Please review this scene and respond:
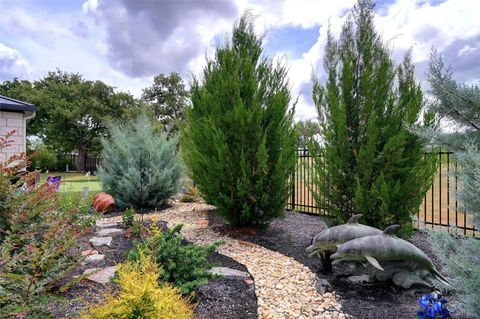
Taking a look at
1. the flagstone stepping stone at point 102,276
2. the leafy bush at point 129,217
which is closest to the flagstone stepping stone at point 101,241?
the leafy bush at point 129,217

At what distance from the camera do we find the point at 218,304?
8.35 ft

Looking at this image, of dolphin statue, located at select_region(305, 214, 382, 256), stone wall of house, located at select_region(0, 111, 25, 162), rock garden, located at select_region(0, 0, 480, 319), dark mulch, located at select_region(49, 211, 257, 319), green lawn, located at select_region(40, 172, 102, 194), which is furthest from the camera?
stone wall of house, located at select_region(0, 111, 25, 162)

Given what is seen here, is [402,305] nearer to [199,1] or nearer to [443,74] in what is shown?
[443,74]

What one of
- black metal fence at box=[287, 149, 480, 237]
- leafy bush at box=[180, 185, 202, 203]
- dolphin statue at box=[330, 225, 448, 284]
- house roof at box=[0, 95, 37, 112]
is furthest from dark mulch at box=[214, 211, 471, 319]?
house roof at box=[0, 95, 37, 112]

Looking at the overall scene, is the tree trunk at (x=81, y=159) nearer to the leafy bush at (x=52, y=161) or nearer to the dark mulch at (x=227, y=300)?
the leafy bush at (x=52, y=161)

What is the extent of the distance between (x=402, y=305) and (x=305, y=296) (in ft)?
2.81

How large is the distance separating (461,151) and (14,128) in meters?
11.0

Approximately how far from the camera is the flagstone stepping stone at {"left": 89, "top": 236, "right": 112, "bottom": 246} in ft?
13.8

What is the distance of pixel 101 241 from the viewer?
14.1ft

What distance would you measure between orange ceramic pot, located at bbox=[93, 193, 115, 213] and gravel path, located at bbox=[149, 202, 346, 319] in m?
3.03

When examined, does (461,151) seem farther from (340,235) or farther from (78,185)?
(78,185)

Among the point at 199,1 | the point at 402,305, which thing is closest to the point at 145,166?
the point at 199,1

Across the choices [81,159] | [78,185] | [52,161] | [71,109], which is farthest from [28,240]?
[81,159]

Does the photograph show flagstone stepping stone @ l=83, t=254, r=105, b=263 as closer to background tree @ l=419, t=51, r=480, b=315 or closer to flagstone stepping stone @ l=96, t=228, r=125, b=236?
flagstone stepping stone @ l=96, t=228, r=125, b=236
